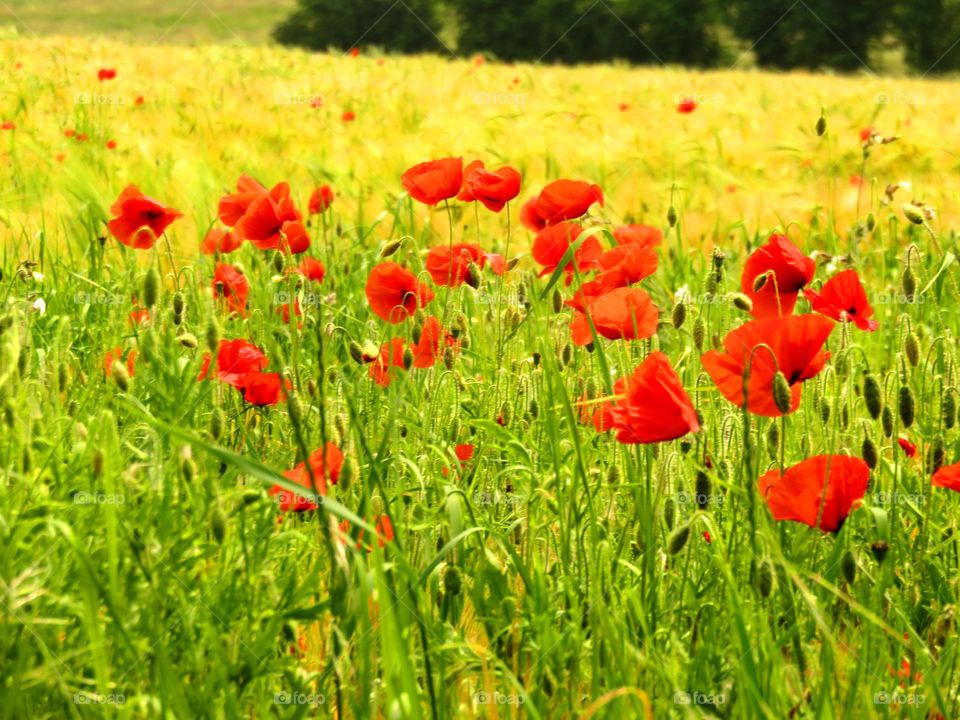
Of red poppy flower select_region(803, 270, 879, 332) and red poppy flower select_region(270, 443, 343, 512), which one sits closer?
red poppy flower select_region(270, 443, 343, 512)

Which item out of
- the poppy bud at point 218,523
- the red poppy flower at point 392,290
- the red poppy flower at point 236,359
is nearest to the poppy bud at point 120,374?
the red poppy flower at point 236,359

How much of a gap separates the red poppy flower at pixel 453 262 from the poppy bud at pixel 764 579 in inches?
31.8

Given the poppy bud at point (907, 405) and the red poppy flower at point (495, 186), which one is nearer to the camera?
the poppy bud at point (907, 405)

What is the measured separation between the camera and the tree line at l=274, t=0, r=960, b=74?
1024 inches

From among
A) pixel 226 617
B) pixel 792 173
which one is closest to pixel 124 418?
pixel 226 617

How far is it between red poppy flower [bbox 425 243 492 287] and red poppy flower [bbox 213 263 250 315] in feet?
1.13

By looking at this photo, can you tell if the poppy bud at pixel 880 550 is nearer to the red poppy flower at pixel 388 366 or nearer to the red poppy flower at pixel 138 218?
the red poppy flower at pixel 388 366

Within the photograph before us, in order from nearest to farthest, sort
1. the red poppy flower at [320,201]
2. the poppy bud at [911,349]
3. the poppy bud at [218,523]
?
1. the poppy bud at [218,523]
2. the poppy bud at [911,349]
3. the red poppy flower at [320,201]

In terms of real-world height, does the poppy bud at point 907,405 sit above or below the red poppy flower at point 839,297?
below

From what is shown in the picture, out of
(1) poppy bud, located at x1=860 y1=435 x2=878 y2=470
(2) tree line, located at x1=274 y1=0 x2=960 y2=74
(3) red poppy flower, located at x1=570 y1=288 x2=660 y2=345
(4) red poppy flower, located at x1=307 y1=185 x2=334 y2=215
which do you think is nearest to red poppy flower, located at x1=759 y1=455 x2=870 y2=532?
(1) poppy bud, located at x1=860 y1=435 x2=878 y2=470

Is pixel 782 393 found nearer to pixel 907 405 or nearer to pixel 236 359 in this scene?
pixel 907 405

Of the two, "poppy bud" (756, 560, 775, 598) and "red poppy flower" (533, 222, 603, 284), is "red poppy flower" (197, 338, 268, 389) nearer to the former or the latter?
"red poppy flower" (533, 222, 603, 284)

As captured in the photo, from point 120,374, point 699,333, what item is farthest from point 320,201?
point 120,374

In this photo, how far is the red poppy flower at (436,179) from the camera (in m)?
1.81
